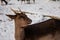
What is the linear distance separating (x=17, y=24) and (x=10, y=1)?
878 millimetres

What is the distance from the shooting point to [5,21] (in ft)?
4.03

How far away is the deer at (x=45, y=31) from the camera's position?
471mm

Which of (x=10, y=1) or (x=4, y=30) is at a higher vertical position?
(x=10, y=1)

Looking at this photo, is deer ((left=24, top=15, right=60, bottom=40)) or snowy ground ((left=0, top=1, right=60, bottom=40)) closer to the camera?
deer ((left=24, top=15, right=60, bottom=40))

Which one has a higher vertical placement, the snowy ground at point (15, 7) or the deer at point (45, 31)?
the deer at point (45, 31)

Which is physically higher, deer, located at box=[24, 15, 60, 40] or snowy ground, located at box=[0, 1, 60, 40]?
deer, located at box=[24, 15, 60, 40]

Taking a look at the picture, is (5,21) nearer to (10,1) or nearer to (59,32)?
(10,1)

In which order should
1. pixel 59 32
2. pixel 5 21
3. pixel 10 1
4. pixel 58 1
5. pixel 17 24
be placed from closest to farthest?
pixel 59 32 < pixel 17 24 < pixel 5 21 < pixel 58 1 < pixel 10 1

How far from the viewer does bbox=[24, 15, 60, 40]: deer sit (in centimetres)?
47

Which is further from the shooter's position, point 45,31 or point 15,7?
point 15,7

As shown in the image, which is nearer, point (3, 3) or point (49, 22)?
point (49, 22)

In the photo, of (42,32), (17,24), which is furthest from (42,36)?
(17,24)

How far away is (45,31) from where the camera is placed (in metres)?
0.48

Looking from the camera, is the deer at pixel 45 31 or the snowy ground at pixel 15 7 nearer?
the deer at pixel 45 31
